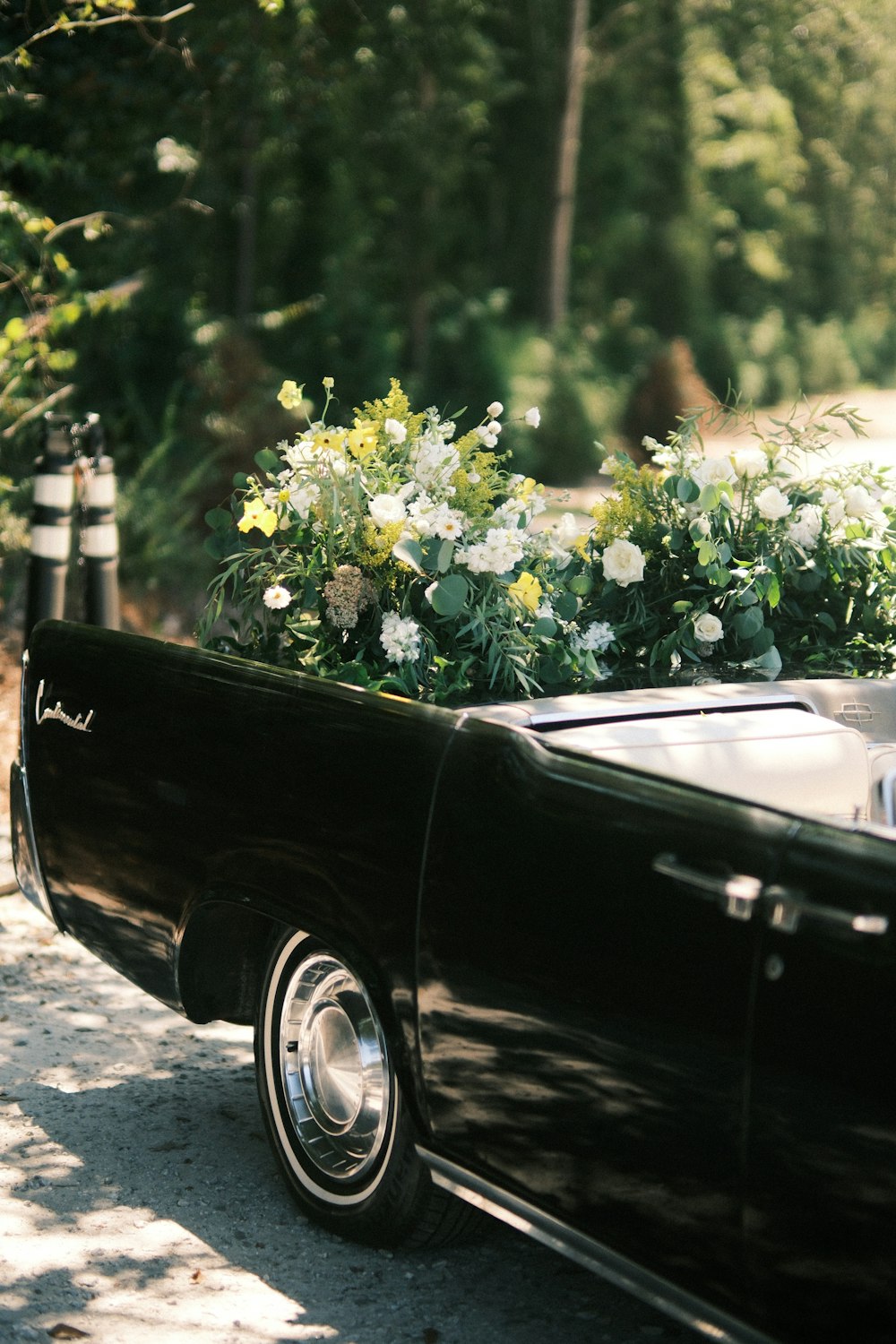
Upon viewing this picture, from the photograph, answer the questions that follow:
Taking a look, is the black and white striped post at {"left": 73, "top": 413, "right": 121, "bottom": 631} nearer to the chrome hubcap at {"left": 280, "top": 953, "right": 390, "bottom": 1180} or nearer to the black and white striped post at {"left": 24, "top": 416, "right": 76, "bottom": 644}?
the black and white striped post at {"left": 24, "top": 416, "right": 76, "bottom": 644}

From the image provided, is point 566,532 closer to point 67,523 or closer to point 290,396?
point 290,396

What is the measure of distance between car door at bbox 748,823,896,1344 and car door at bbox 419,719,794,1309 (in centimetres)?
5

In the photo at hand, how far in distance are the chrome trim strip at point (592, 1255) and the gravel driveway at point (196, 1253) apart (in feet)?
Answer: 1.28

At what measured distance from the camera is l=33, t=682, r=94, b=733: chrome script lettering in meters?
4.14

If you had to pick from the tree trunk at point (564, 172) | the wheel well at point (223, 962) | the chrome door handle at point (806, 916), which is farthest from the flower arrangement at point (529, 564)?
the tree trunk at point (564, 172)

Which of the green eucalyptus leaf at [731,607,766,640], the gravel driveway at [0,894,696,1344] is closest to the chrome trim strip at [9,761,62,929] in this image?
the gravel driveway at [0,894,696,1344]

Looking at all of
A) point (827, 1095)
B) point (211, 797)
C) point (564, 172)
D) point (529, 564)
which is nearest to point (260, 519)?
point (529, 564)

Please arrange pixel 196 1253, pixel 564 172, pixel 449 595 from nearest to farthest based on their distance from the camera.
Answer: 1. pixel 196 1253
2. pixel 449 595
3. pixel 564 172

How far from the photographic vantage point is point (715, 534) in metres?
4.76

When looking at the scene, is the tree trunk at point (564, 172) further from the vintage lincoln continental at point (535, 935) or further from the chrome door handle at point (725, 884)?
the chrome door handle at point (725, 884)

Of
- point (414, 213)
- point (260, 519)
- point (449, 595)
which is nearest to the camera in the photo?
point (449, 595)

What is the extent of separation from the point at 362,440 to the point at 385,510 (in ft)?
1.17

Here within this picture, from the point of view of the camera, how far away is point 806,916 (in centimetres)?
248

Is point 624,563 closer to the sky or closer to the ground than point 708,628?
closer to the sky
